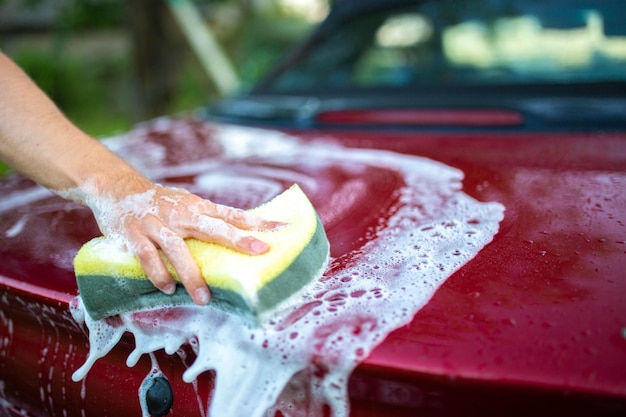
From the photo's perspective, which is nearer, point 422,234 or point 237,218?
point 237,218

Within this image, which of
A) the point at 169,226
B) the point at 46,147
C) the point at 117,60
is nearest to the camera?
the point at 169,226

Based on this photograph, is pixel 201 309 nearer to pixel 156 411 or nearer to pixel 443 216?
pixel 156 411

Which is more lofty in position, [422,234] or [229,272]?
[229,272]

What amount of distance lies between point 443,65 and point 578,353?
5.54ft

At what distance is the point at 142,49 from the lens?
5.09 m

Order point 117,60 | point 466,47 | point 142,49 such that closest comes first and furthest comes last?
point 466,47 < point 142,49 < point 117,60

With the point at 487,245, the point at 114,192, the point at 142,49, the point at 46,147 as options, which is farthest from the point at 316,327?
the point at 142,49

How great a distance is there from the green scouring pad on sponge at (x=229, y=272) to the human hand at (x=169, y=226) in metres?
0.02

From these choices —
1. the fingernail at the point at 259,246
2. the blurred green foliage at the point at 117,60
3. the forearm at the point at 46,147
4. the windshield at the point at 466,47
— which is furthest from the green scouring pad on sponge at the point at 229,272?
the blurred green foliage at the point at 117,60

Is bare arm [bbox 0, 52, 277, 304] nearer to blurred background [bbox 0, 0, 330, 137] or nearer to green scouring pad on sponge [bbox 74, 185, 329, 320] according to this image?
green scouring pad on sponge [bbox 74, 185, 329, 320]

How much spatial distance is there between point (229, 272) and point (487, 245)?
50 cm

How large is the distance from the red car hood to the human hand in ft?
0.51

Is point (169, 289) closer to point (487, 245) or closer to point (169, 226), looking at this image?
point (169, 226)

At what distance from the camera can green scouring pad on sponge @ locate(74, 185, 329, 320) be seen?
89cm
